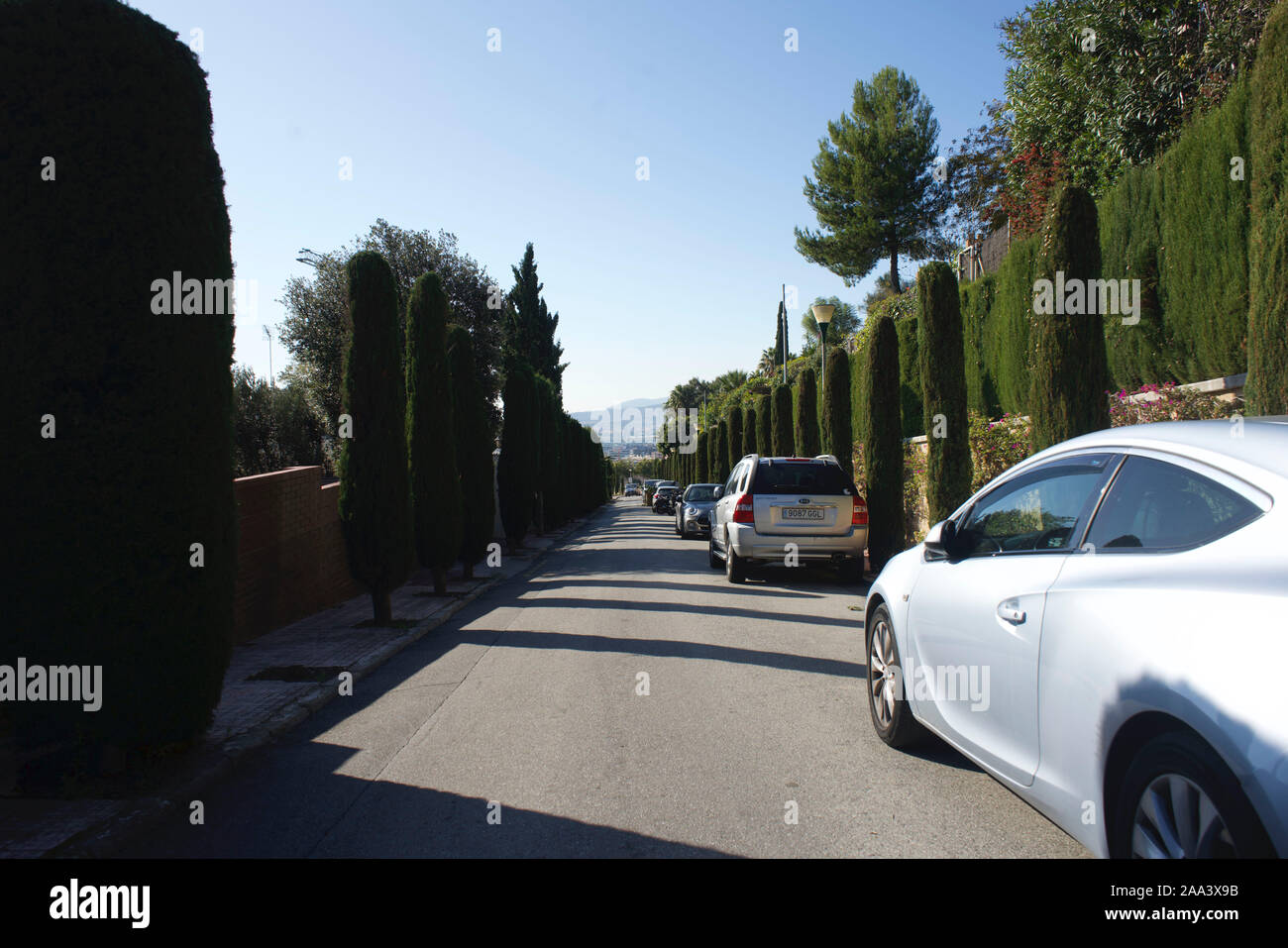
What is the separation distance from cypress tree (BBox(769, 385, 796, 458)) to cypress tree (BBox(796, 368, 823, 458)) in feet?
8.53

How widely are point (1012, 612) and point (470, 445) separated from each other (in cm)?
1369

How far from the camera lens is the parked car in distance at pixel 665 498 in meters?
48.8

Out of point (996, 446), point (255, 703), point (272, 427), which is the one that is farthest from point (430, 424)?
point (272, 427)

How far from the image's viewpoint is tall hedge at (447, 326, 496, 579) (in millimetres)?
16141

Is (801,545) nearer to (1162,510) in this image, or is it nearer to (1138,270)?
(1138,270)

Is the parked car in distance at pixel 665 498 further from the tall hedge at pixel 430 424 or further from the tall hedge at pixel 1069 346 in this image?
the tall hedge at pixel 1069 346

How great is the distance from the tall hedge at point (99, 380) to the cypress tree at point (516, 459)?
18.6 meters

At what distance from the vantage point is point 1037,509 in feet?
13.3

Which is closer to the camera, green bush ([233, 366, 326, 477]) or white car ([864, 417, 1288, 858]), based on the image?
white car ([864, 417, 1288, 858])

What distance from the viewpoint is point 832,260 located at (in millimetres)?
42656

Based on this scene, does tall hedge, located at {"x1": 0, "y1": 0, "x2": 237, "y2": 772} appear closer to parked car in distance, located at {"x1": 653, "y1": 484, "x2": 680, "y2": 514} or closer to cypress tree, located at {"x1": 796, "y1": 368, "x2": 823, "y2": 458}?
cypress tree, located at {"x1": 796, "y1": 368, "x2": 823, "y2": 458}

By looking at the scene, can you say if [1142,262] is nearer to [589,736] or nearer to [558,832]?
[589,736]

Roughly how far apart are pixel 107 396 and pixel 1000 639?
4.62 m

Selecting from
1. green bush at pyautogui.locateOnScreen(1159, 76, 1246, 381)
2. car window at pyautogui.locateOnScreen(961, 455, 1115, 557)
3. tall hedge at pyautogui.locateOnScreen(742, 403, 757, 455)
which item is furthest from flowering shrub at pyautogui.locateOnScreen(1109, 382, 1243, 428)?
tall hedge at pyautogui.locateOnScreen(742, 403, 757, 455)
